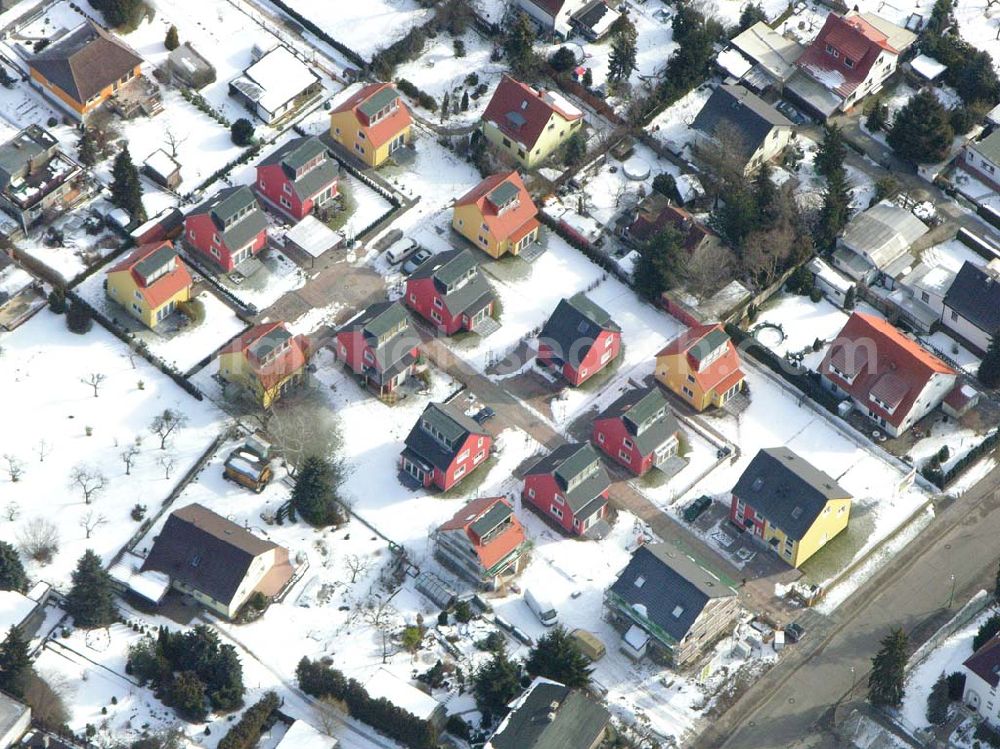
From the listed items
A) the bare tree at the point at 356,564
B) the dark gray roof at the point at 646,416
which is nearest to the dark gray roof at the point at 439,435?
the bare tree at the point at 356,564

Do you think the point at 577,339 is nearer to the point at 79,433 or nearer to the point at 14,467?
the point at 79,433

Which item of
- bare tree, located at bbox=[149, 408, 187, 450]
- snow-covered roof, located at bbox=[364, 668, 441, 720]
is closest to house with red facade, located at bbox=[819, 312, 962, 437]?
snow-covered roof, located at bbox=[364, 668, 441, 720]

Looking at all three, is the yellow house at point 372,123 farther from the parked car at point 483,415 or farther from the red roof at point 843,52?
the red roof at point 843,52

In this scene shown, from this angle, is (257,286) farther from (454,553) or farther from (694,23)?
(694,23)

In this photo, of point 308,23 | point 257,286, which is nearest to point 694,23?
point 308,23

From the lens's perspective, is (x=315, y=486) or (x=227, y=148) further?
(x=227, y=148)

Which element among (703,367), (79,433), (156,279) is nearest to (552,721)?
(703,367)
